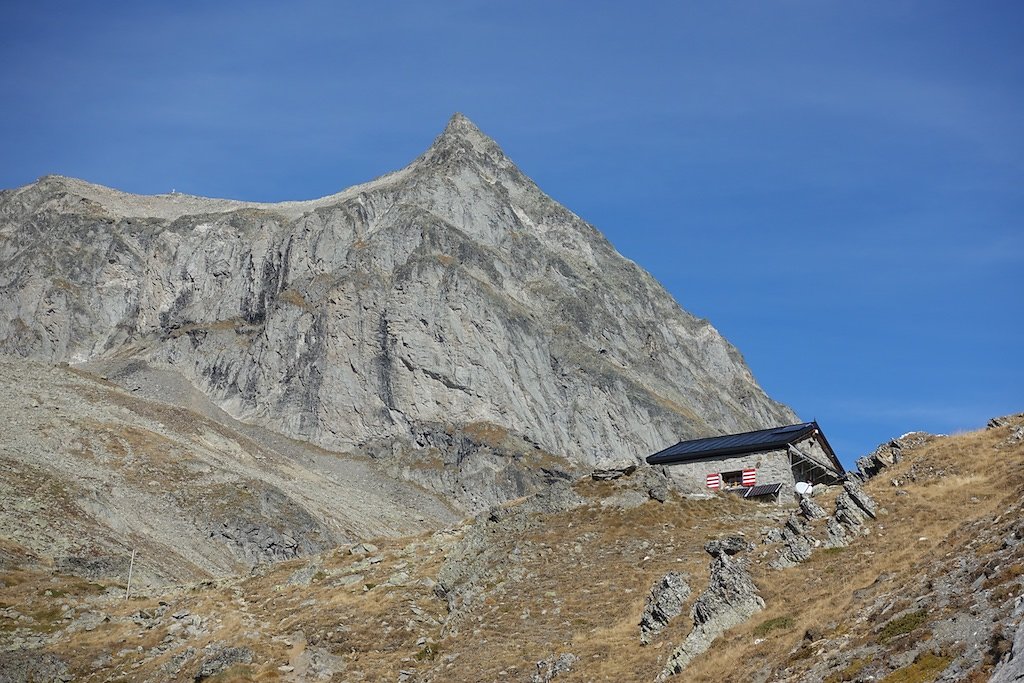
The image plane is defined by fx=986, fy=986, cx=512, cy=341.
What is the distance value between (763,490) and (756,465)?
2.10 meters

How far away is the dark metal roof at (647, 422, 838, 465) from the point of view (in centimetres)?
5794

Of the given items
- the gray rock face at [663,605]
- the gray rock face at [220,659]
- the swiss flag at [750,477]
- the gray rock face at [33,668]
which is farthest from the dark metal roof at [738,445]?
the gray rock face at [33,668]

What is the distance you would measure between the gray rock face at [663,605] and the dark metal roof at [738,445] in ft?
71.6

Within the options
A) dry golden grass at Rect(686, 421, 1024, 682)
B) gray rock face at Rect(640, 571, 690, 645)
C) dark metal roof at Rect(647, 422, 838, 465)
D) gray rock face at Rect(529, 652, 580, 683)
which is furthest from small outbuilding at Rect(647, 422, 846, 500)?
gray rock face at Rect(529, 652, 580, 683)

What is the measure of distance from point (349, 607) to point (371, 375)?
14346 centimetres

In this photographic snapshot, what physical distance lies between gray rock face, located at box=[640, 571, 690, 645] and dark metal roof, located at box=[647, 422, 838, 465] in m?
21.8

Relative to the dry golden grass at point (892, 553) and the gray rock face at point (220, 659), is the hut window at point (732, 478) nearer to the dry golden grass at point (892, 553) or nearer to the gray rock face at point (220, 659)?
the dry golden grass at point (892, 553)

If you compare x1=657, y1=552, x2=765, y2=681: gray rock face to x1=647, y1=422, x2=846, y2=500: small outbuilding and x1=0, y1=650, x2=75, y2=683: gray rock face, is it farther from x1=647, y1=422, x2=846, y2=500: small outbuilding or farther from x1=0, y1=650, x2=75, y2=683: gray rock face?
x1=0, y1=650, x2=75, y2=683: gray rock face

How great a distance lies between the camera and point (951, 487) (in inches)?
1598

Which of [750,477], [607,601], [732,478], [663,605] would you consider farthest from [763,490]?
[663,605]

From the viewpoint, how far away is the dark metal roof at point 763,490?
5566 centimetres

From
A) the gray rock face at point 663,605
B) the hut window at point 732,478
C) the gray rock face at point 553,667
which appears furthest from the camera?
the hut window at point 732,478

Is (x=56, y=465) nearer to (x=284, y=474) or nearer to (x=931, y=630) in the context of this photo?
(x=284, y=474)

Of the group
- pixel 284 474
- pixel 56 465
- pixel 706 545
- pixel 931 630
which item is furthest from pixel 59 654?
pixel 284 474
